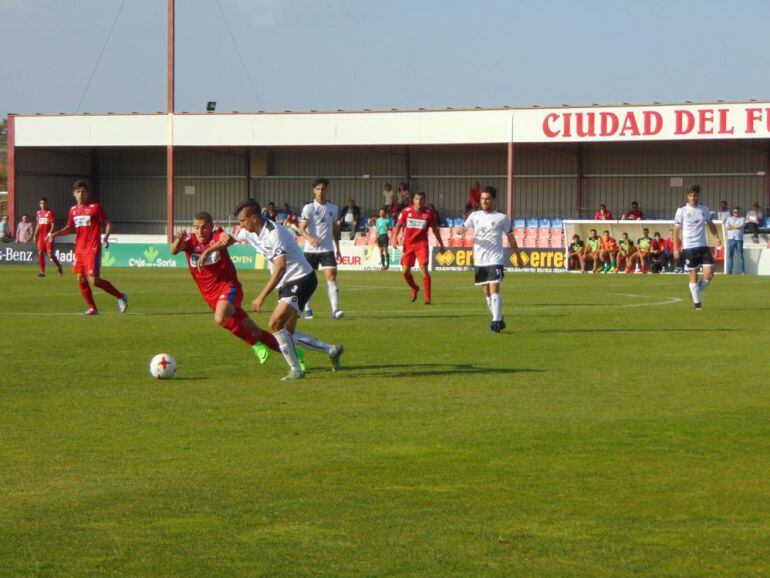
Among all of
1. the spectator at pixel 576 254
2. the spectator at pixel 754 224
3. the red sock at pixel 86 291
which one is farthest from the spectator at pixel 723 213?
the red sock at pixel 86 291

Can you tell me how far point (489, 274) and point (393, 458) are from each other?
9840 millimetres

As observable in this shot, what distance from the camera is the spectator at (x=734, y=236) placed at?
134 ft

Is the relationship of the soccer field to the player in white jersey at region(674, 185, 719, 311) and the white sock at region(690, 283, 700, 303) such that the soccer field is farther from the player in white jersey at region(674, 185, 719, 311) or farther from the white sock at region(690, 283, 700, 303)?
the player in white jersey at region(674, 185, 719, 311)

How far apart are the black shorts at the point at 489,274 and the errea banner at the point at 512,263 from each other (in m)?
23.9

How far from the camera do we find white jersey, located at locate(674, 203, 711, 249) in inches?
867

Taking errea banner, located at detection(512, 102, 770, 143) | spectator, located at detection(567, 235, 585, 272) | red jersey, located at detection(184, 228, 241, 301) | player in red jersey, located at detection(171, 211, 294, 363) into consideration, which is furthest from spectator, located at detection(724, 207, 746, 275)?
red jersey, located at detection(184, 228, 241, 301)

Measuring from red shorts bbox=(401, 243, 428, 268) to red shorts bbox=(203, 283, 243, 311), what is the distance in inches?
418

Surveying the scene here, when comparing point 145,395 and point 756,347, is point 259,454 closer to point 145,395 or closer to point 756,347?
point 145,395

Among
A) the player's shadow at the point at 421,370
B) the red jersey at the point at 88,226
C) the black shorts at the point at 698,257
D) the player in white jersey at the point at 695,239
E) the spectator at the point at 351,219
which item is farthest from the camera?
the spectator at the point at 351,219

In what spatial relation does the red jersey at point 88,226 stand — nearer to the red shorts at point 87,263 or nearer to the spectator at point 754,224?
the red shorts at point 87,263

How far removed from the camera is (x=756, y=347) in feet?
50.1

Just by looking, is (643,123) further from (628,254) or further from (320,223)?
(320,223)

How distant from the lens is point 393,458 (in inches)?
317

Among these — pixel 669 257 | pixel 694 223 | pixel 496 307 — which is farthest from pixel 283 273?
pixel 669 257
